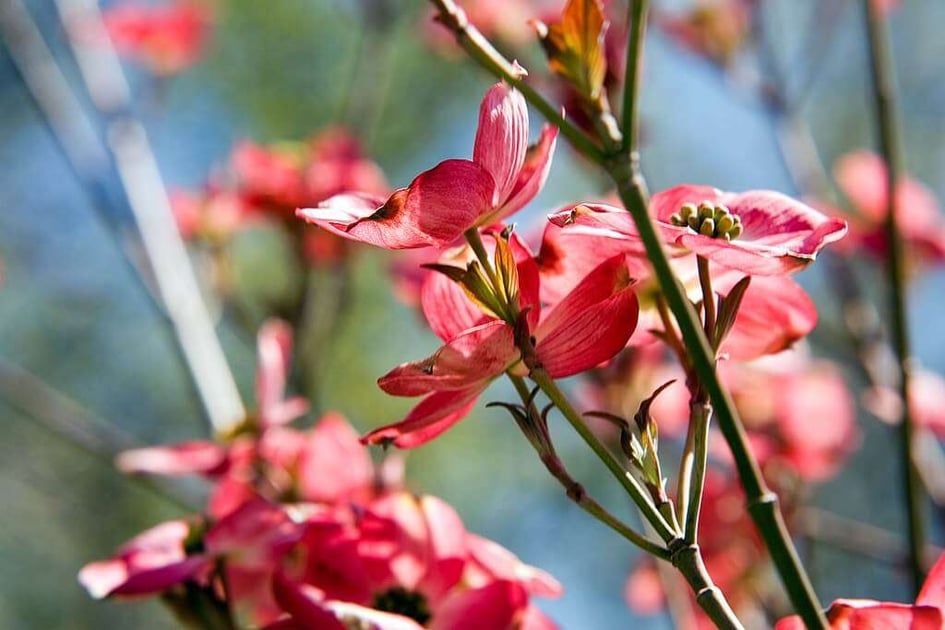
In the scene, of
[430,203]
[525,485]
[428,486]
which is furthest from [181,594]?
[525,485]

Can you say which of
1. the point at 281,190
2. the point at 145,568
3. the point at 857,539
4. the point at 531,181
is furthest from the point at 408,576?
the point at 281,190

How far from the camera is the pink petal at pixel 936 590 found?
37 cm

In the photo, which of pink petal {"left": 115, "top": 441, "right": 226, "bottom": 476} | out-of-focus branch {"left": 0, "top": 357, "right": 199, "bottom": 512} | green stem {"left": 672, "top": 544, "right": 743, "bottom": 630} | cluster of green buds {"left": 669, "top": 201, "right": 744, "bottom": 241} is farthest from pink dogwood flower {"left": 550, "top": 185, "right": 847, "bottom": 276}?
out-of-focus branch {"left": 0, "top": 357, "right": 199, "bottom": 512}

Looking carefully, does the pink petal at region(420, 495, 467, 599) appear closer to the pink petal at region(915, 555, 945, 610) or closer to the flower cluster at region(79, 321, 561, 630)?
the flower cluster at region(79, 321, 561, 630)

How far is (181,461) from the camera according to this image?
70 cm

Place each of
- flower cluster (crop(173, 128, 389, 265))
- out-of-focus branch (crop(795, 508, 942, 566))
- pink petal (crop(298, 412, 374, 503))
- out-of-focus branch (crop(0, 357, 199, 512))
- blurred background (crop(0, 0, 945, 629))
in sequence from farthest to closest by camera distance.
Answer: blurred background (crop(0, 0, 945, 629)) → flower cluster (crop(173, 128, 389, 265)) → out-of-focus branch (crop(0, 357, 199, 512)) → out-of-focus branch (crop(795, 508, 942, 566)) → pink petal (crop(298, 412, 374, 503))

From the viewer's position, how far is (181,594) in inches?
21.8

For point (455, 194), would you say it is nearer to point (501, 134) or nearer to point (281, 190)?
point (501, 134)

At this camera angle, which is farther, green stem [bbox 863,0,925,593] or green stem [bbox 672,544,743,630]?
green stem [bbox 863,0,925,593]

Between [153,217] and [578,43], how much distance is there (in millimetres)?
1014

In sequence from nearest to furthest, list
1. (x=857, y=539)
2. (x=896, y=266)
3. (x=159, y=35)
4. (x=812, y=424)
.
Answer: (x=896, y=266) < (x=857, y=539) < (x=812, y=424) < (x=159, y=35)

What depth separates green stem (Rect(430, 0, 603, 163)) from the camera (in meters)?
0.36

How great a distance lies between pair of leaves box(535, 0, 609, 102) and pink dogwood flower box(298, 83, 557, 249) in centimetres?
2

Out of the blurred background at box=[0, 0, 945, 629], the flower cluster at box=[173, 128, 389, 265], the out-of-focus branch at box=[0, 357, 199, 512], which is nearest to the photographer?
the out-of-focus branch at box=[0, 357, 199, 512]
